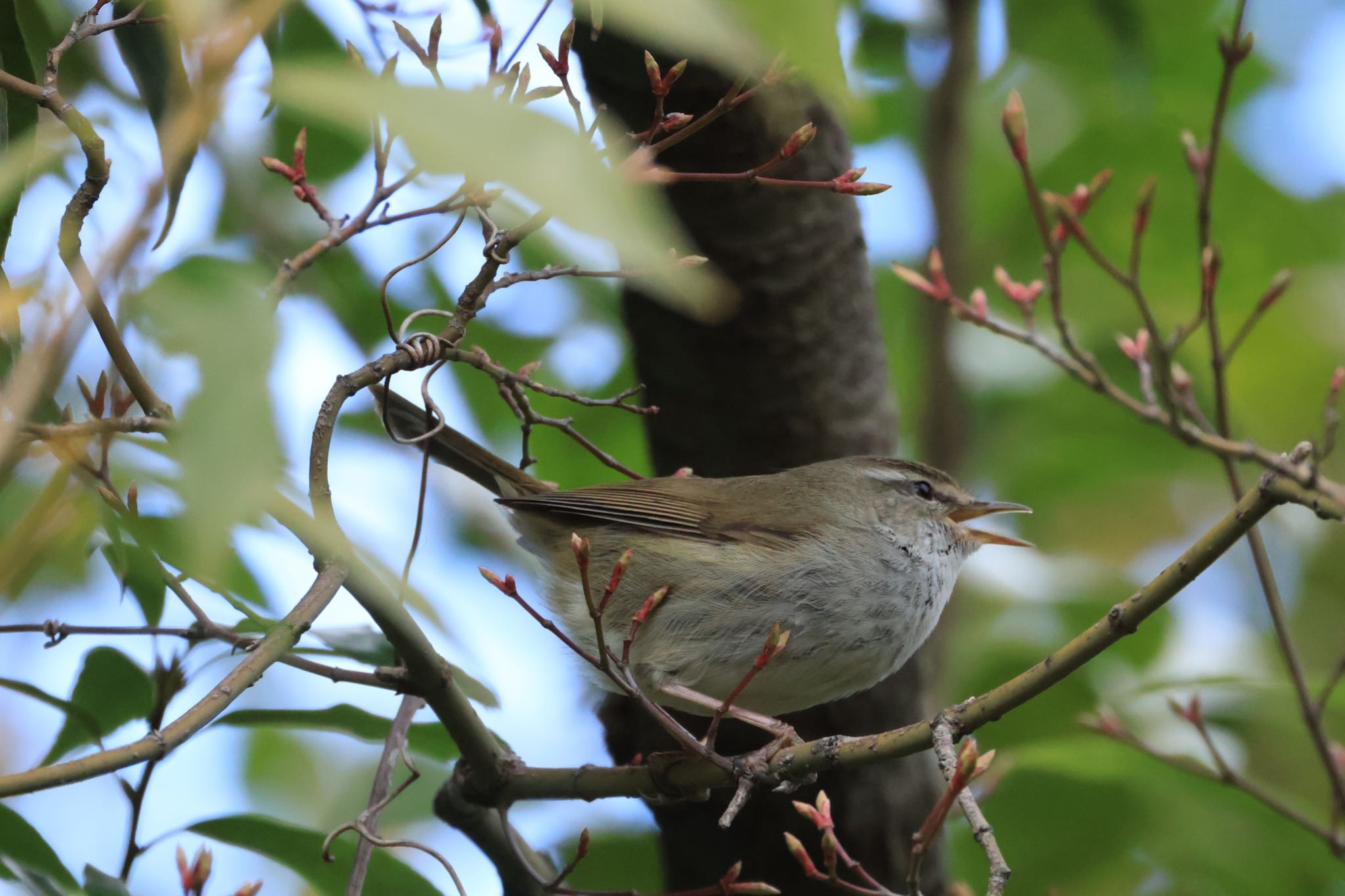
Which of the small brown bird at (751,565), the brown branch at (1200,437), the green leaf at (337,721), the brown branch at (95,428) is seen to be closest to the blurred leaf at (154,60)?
the brown branch at (95,428)

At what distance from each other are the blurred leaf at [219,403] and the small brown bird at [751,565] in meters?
1.64

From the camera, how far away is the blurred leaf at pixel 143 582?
227 cm

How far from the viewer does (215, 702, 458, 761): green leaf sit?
104 inches

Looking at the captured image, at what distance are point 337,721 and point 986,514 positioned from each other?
7.49 feet

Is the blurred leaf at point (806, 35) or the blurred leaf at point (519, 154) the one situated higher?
the blurred leaf at point (806, 35)

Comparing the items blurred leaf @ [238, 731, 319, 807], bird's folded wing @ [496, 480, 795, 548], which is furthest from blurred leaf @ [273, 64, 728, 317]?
blurred leaf @ [238, 731, 319, 807]

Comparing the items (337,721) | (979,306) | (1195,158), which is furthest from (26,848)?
(1195,158)

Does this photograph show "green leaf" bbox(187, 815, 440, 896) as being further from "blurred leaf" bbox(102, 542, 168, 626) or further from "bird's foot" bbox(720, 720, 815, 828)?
"bird's foot" bbox(720, 720, 815, 828)

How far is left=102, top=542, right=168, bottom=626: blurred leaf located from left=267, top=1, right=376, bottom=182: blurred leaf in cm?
89

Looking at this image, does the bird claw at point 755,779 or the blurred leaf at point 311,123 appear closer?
the bird claw at point 755,779

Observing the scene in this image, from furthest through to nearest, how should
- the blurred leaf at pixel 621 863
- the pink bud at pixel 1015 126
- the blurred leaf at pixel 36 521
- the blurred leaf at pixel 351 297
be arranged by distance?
1. the blurred leaf at pixel 351 297
2. the blurred leaf at pixel 621 863
3. the pink bud at pixel 1015 126
4. the blurred leaf at pixel 36 521

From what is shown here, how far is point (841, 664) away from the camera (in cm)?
317

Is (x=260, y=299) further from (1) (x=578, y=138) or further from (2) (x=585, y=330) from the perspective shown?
(2) (x=585, y=330)

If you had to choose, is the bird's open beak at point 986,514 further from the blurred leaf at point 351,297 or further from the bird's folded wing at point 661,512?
the blurred leaf at point 351,297
